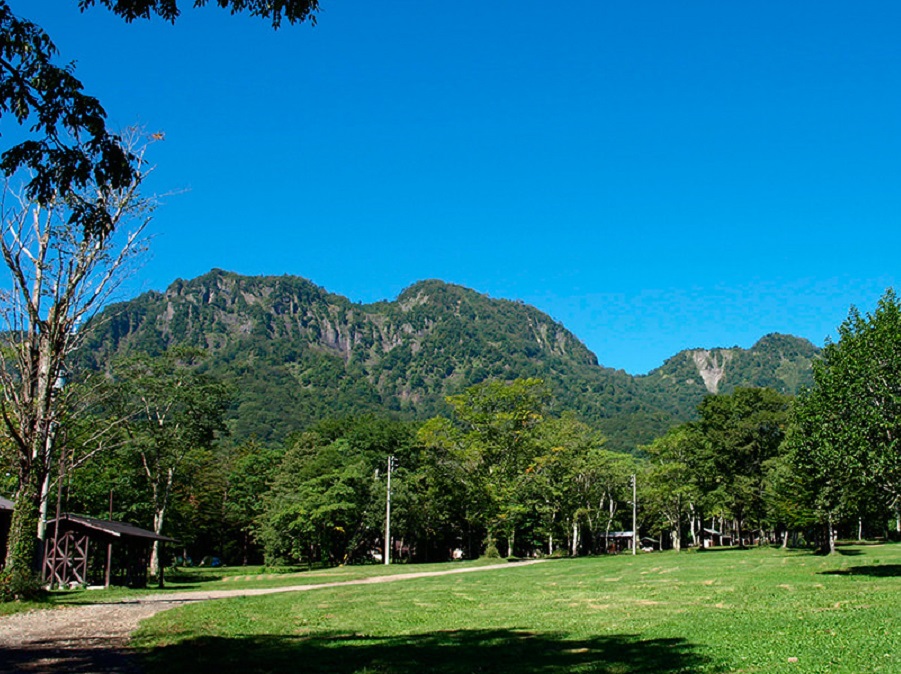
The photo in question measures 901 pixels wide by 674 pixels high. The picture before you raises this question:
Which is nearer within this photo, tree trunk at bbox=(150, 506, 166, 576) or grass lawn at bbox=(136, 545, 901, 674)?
grass lawn at bbox=(136, 545, 901, 674)

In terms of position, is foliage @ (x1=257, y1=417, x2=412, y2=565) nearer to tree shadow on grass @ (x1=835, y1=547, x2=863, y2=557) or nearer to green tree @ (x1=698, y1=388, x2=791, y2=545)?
green tree @ (x1=698, y1=388, x2=791, y2=545)

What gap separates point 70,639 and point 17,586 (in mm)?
8031

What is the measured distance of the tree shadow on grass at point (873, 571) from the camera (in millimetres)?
22906

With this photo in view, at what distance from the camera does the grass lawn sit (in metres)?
9.38

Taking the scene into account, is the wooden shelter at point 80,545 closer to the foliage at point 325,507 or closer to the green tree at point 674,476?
the foliage at point 325,507

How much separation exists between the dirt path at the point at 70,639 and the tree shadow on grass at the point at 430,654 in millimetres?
622

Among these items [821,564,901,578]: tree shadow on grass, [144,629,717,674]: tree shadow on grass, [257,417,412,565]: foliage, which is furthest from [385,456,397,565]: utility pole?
[144,629,717,674]: tree shadow on grass

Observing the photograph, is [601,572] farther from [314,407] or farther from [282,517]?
[314,407]

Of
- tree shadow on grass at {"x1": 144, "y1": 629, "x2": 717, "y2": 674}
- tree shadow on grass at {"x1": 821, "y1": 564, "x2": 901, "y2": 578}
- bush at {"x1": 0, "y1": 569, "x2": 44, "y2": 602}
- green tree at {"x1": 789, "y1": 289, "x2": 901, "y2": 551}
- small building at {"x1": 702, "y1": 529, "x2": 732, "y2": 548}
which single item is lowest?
small building at {"x1": 702, "y1": 529, "x2": 732, "y2": 548}

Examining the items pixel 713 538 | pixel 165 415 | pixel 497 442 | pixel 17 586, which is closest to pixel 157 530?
pixel 165 415

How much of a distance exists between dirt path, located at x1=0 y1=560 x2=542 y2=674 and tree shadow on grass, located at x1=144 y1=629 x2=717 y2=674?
0.62 m

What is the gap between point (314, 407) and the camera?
19162cm

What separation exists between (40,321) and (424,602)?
1269 centimetres

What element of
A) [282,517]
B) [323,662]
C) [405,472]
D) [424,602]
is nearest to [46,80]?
[323,662]
